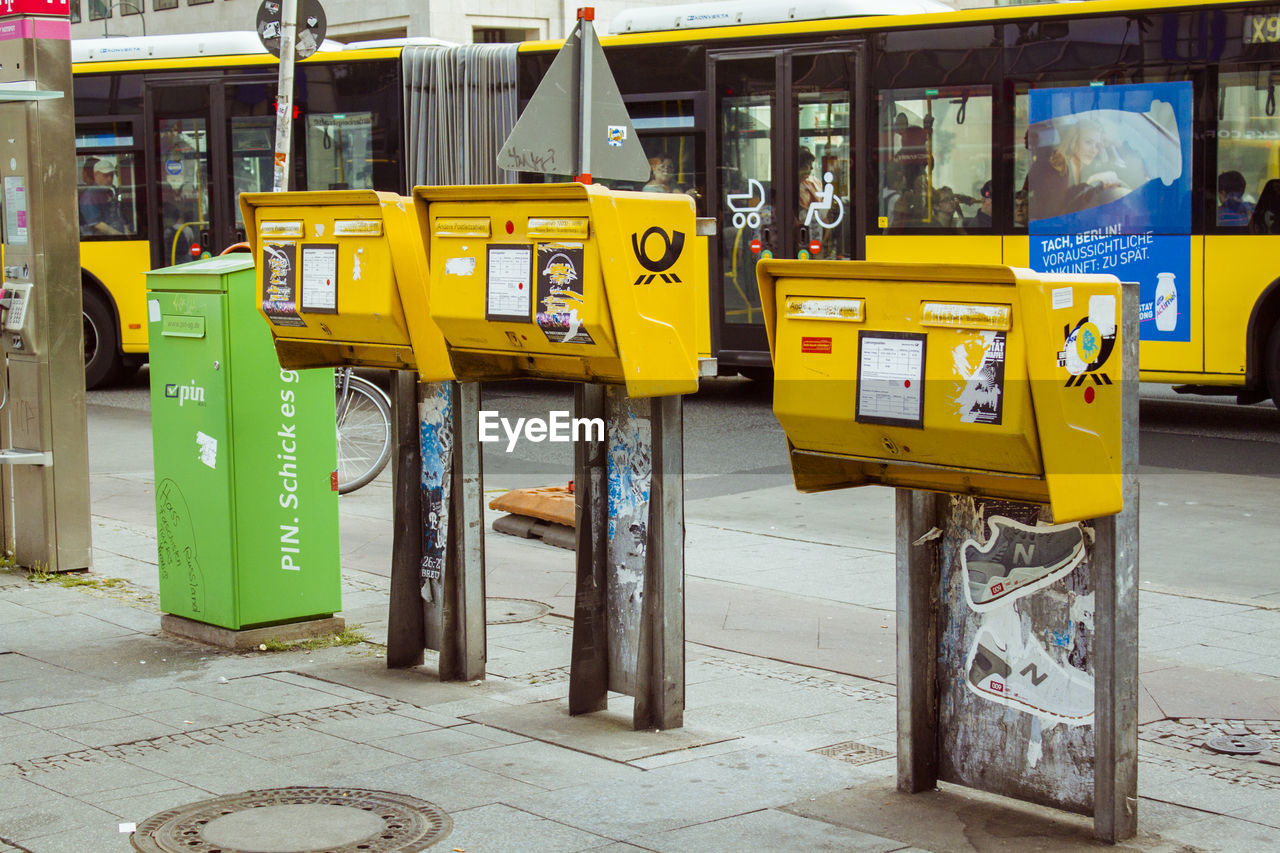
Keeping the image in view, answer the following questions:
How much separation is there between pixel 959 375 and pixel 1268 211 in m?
9.01

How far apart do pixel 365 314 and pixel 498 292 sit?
0.73 meters

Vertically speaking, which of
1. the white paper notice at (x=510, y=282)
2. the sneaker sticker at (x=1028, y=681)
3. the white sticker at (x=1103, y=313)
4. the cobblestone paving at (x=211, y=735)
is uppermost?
the white paper notice at (x=510, y=282)

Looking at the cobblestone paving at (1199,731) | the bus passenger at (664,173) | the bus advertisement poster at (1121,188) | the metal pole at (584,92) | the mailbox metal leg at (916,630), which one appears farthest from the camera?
the bus passenger at (664,173)

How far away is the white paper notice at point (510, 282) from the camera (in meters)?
5.27

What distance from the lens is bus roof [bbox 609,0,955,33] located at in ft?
46.4

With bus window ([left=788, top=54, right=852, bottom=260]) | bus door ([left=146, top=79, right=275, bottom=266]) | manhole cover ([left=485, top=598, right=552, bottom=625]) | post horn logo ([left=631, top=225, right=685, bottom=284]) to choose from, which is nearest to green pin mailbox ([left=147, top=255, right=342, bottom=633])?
manhole cover ([left=485, top=598, right=552, bottom=625])

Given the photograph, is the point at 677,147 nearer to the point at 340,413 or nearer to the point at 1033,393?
the point at 340,413

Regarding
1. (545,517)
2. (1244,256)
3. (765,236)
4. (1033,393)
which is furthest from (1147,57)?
(1033,393)

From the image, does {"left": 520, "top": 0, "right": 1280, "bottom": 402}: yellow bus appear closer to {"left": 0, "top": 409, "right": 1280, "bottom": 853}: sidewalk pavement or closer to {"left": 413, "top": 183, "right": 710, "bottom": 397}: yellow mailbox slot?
{"left": 0, "top": 409, "right": 1280, "bottom": 853}: sidewalk pavement

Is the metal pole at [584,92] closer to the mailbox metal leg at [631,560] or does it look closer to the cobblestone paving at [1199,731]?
the mailbox metal leg at [631,560]

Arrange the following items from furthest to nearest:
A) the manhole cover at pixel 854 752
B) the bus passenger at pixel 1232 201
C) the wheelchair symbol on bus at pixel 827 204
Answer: the wheelchair symbol on bus at pixel 827 204, the bus passenger at pixel 1232 201, the manhole cover at pixel 854 752

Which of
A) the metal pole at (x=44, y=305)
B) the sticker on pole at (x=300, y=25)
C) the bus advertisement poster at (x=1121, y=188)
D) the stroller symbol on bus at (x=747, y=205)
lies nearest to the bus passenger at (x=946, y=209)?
the bus advertisement poster at (x=1121, y=188)

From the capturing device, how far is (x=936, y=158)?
45.0 ft

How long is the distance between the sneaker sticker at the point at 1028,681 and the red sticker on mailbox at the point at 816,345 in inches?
34.5
